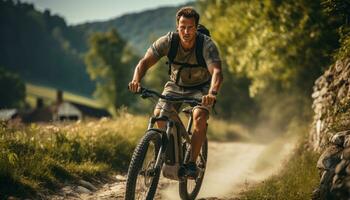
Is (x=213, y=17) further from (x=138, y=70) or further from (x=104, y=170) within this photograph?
(x=138, y=70)

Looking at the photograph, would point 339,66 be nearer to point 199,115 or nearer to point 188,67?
point 188,67

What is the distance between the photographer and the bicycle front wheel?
609cm

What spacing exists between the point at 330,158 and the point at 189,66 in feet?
7.40

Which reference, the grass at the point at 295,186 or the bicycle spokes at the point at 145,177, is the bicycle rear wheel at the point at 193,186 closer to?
the grass at the point at 295,186

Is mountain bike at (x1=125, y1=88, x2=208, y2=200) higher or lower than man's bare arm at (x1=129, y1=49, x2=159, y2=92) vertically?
lower

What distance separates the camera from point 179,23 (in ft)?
23.2

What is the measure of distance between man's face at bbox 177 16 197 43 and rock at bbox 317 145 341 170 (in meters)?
2.38

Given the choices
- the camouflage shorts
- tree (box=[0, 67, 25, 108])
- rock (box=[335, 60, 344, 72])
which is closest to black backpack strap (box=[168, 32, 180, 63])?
the camouflage shorts

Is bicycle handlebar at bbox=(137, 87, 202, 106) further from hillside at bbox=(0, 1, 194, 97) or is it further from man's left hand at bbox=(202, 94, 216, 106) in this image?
hillside at bbox=(0, 1, 194, 97)

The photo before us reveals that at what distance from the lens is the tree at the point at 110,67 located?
7544 centimetres

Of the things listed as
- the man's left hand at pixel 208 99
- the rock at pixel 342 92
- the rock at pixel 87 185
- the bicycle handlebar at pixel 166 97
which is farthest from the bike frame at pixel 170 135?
the rock at pixel 342 92

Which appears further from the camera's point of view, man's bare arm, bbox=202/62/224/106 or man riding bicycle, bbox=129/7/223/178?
man riding bicycle, bbox=129/7/223/178

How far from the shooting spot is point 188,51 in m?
7.20

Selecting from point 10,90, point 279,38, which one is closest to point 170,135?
point 279,38
